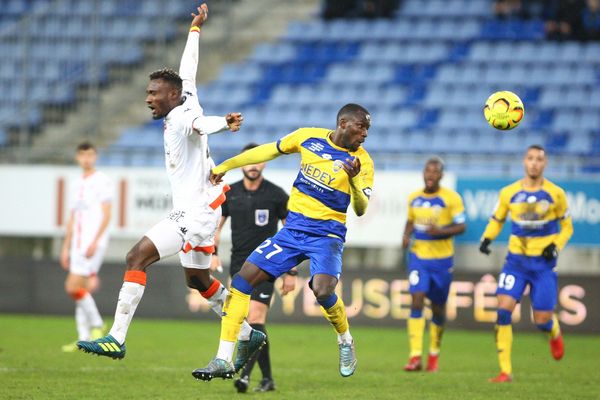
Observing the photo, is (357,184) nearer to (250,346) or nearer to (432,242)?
(250,346)

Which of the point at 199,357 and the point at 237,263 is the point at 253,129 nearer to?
the point at 199,357

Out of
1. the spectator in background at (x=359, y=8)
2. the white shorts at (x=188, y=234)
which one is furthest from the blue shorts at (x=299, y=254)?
the spectator in background at (x=359, y=8)

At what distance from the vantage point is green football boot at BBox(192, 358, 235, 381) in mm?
8320

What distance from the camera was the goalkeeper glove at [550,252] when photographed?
37.8 ft

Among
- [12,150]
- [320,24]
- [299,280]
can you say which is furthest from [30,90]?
[299,280]

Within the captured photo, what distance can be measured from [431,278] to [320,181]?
13.7ft

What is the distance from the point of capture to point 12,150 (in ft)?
61.9

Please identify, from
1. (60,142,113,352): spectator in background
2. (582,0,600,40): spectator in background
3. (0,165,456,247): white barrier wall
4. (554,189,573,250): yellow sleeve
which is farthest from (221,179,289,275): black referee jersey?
(582,0,600,40): spectator in background

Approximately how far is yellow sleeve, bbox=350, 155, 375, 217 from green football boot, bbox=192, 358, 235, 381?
1.63 meters

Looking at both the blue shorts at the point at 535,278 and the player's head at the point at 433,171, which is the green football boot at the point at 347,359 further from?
the player's head at the point at 433,171

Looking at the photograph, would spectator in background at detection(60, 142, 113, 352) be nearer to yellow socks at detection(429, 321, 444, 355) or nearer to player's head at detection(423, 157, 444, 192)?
player's head at detection(423, 157, 444, 192)

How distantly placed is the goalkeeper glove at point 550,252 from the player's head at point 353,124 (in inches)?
139

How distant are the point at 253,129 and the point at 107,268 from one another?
463 cm

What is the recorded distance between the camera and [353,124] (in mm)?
8844
